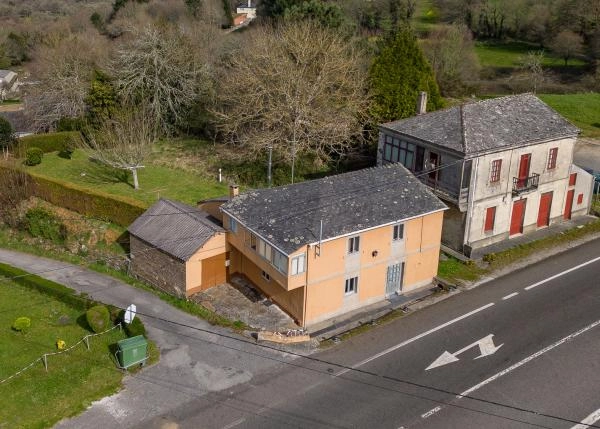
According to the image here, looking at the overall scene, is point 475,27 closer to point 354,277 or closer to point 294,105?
point 294,105

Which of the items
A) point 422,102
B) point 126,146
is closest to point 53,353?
point 126,146

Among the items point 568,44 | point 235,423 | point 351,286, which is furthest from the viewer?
point 568,44

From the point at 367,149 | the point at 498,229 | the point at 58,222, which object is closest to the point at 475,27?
the point at 367,149

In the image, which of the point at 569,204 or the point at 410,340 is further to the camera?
the point at 569,204

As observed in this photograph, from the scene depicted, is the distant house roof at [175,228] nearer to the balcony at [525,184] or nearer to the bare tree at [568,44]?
the balcony at [525,184]

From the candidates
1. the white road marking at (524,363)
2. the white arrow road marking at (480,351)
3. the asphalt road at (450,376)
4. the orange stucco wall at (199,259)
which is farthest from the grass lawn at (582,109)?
the orange stucco wall at (199,259)

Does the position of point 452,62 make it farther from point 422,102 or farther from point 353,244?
point 353,244

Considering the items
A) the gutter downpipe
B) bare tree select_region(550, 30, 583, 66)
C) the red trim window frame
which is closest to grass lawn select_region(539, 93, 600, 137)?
bare tree select_region(550, 30, 583, 66)
